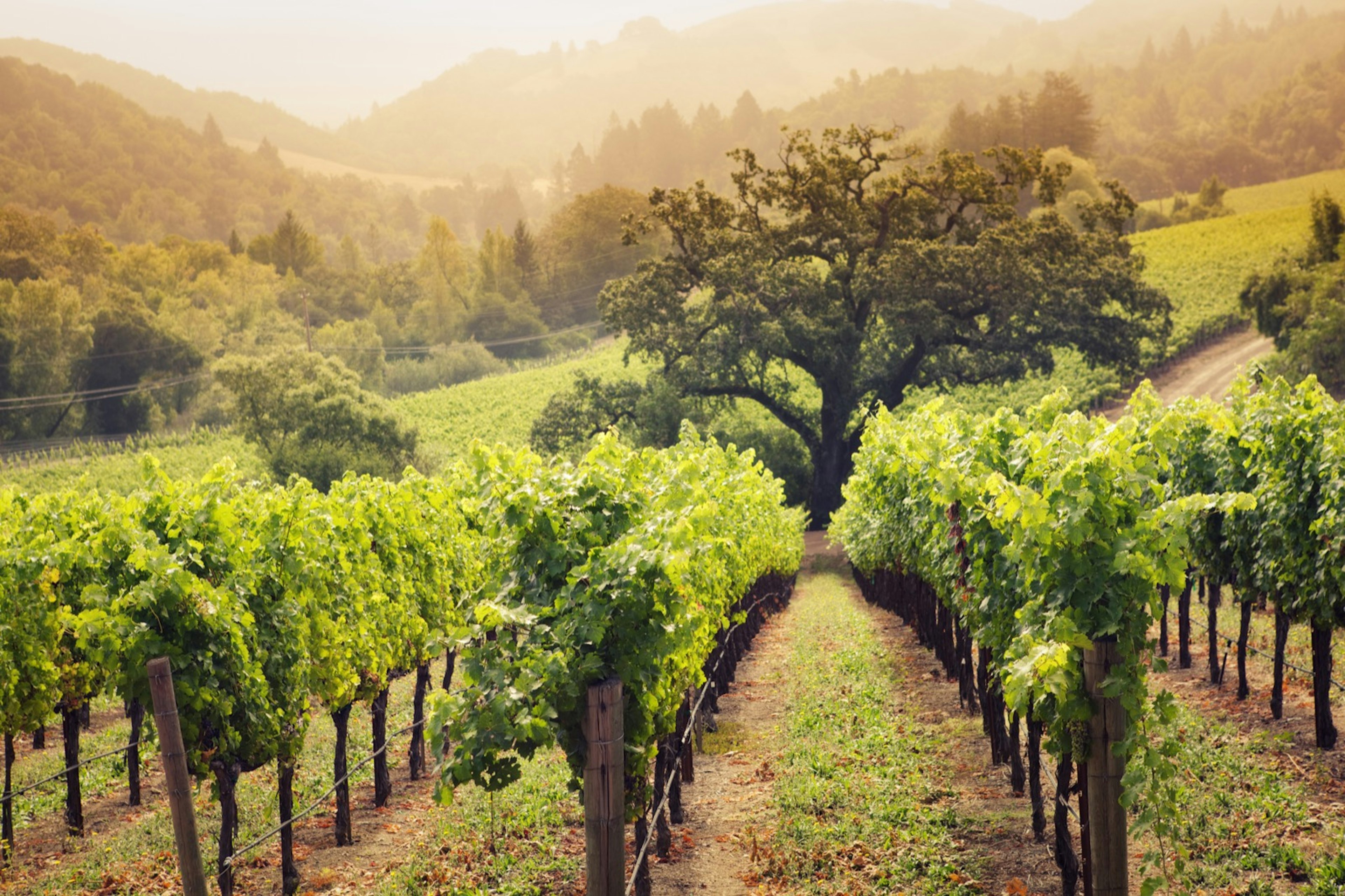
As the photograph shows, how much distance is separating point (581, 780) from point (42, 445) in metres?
59.0

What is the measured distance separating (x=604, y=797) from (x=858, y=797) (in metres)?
4.09

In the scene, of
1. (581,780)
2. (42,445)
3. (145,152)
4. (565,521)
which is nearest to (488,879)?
(581,780)

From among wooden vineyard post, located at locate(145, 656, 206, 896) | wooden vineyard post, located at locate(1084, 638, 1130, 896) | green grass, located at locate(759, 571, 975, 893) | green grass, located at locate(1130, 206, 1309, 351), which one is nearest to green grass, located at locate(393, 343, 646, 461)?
green grass, located at locate(1130, 206, 1309, 351)

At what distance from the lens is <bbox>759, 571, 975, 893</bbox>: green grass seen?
7.26m

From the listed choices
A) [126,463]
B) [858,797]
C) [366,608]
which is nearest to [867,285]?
[366,608]

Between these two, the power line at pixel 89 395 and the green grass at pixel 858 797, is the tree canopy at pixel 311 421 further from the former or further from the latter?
the green grass at pixel 858 797

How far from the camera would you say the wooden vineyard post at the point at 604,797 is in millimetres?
5316

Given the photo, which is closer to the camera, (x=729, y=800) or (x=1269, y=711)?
(x=729, y=800)

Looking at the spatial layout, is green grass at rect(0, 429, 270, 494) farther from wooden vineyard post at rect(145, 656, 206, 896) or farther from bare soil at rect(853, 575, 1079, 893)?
wooden vineyard post at rect(145, 656, 206, 896)

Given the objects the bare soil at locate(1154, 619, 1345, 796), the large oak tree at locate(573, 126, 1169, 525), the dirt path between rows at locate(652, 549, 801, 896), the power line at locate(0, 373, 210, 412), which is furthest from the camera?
the power line at locate(0, 373, 210, 412)

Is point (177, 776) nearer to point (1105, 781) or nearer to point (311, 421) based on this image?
point (1105, 781)

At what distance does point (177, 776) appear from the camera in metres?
5.72

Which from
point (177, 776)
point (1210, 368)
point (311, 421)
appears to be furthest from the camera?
point (1210, 368)

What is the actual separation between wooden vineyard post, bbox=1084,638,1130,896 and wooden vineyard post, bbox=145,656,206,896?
4830mm
